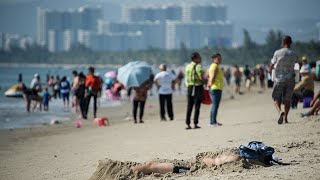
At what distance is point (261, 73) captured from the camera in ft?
148

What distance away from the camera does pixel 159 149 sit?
1088cm

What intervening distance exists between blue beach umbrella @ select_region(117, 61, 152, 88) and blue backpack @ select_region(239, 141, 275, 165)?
1020 centimetres

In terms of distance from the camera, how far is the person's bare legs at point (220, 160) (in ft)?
26.8

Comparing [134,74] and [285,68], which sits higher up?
[285,68]

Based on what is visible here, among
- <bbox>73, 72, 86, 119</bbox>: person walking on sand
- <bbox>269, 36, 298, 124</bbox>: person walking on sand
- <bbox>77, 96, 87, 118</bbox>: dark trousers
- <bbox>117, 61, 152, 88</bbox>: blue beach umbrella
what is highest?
<bbox>269, 36, 298, 124</bbox>: person walking on sand

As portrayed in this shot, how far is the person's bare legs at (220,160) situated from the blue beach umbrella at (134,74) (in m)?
10.2

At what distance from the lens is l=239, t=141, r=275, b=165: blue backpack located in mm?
8250

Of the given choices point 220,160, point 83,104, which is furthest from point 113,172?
point 83,104

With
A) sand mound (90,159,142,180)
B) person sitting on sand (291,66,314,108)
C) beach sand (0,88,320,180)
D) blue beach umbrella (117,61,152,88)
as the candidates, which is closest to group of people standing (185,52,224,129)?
beach sand (0,88,320,180)

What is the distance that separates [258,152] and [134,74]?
11.3 metres

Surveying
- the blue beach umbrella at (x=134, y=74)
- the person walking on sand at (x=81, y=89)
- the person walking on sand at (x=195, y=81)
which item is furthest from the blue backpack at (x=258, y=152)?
the person walking on sand at (x=81, y=89)

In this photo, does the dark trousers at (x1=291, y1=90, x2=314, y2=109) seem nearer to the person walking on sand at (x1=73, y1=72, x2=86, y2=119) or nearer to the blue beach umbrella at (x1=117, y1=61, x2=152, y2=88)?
the blue beach umbrella at (x1=117, y1=61, x2=152, y2=88)

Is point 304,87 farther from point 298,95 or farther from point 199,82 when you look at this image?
point 199,82

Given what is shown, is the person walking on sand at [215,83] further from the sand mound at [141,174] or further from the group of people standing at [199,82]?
the sand mound at [141,174]
